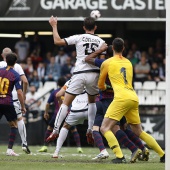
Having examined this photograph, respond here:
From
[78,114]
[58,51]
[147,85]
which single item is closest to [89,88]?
[78,114]

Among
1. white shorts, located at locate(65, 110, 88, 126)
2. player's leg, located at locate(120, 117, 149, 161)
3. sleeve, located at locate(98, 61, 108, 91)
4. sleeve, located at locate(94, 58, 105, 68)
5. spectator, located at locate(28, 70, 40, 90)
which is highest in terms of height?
sleeve, located at locate(94, 58, 105, 68)

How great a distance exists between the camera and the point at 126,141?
13.7m

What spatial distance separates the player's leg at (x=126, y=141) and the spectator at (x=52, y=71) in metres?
12.1

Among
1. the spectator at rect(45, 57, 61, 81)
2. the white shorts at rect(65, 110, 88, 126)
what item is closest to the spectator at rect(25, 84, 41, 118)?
the spectator at rect(45, 57, 61, 81)

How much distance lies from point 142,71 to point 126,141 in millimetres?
11865

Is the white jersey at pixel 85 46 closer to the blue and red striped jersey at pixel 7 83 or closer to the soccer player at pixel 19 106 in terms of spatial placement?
the blue and red striped jersey at pixel 7 83

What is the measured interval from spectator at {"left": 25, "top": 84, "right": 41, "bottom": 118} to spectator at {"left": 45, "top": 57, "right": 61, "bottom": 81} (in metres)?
0.70

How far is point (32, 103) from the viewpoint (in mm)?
23500

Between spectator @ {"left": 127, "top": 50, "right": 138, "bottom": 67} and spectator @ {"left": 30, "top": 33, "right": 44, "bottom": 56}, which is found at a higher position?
spectator @ {"left": 30, "top": 33, "right": 44, "bottom": 56}

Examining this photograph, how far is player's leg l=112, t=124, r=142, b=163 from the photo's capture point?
13516 millimetres

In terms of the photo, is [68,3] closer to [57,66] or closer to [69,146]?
[57,66]

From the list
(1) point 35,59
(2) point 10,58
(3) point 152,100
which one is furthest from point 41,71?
(2) point 10,58

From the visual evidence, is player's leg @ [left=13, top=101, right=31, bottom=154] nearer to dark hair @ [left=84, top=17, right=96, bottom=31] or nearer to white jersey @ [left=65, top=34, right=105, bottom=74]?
white jersey @ [left=65, top=34, right=105, bottom=74]

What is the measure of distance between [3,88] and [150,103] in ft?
29.8
